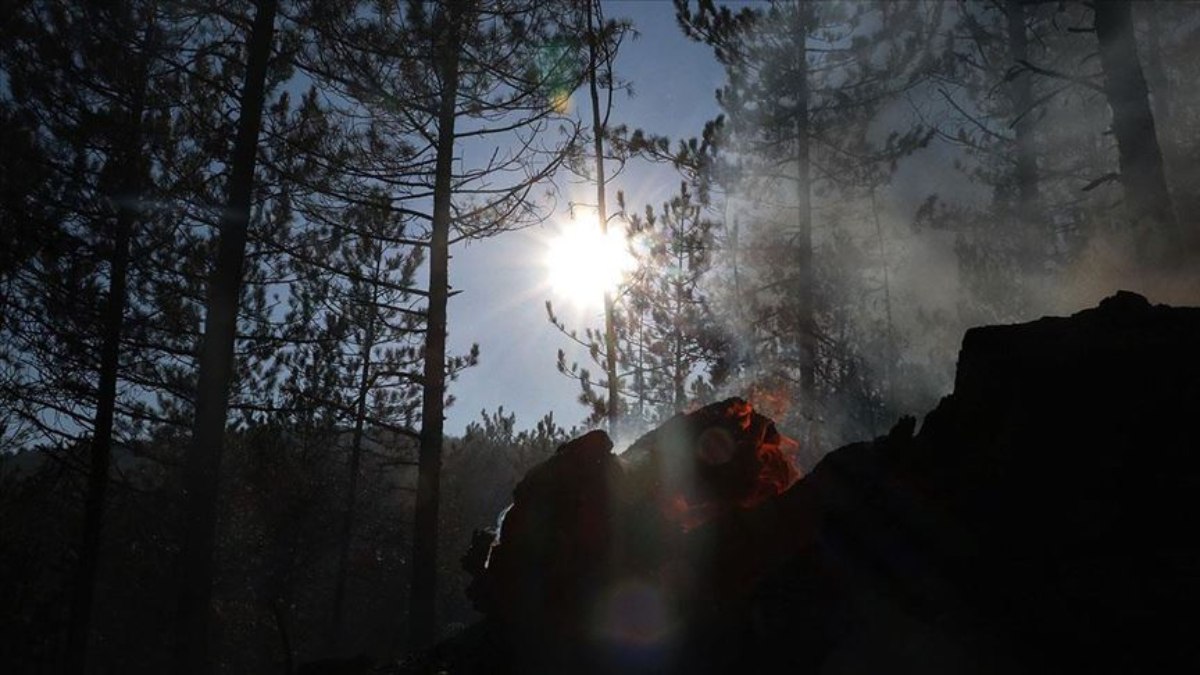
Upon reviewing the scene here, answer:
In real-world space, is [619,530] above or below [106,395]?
below

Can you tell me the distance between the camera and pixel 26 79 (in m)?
9.29

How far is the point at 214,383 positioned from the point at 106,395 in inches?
148

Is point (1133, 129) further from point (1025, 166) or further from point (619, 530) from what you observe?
point (1025, 166)

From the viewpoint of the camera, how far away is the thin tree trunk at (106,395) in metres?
9.36

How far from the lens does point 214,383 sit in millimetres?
7637

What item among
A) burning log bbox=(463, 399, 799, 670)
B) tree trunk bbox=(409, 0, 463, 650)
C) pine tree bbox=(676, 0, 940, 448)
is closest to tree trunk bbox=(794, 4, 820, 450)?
pine tree bbox=(676, 0, 940, 448)

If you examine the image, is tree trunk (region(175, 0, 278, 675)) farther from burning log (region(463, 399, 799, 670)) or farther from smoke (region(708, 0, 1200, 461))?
smoke (region(708, 0, 1200, 461))

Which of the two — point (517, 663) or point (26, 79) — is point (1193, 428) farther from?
point (26, 79)

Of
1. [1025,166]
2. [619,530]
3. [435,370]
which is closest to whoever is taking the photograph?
[619,530]

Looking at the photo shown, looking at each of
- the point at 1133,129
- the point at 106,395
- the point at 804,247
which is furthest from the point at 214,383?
the point at 804,247

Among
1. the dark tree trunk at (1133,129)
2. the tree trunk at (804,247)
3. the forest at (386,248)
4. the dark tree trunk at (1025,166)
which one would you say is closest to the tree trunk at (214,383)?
the forest at (386,248)

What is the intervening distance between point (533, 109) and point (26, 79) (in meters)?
6.30

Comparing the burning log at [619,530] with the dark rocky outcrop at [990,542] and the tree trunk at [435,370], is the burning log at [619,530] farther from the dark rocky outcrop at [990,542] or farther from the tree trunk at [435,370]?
the tree trunk at [435,370]

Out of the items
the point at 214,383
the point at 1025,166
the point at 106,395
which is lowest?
the point at 214,383
